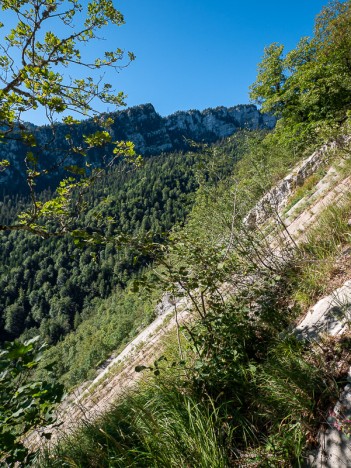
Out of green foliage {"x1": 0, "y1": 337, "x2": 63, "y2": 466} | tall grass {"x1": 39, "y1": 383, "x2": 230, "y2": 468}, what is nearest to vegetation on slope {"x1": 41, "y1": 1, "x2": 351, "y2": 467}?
tall grass {"x1": 39, "y1": 383, "x2": 230, "y2": 468}

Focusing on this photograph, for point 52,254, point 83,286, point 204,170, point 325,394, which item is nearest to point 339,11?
point 204,170

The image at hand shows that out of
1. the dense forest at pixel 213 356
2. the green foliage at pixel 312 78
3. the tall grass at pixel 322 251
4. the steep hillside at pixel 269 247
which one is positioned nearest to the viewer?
the dense forest at pixel 213 356

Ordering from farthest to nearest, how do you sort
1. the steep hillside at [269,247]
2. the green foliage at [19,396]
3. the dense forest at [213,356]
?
the steep hillside at [269,247] < the dense forest at [213,356] < the green foliage at [19,396]

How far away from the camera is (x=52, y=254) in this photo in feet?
457

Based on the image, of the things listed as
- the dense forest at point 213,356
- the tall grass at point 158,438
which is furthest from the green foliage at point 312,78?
the tall grass at point 158,438

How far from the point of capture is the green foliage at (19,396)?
5.98ft

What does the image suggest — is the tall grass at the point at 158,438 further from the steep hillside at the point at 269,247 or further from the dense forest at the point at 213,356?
the steep hillside at the point at 269,247

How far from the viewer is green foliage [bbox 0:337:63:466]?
1824 millimetres

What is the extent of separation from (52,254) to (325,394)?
6005 inches

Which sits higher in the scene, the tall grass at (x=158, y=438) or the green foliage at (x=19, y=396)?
the green foliage at (x=19, y=396)

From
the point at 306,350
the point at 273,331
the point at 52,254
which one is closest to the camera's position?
the point at 306,350

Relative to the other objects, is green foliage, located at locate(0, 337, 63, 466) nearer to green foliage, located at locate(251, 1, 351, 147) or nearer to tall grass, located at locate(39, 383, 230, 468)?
tall grass, located at locate(39, 383, 230, 468)

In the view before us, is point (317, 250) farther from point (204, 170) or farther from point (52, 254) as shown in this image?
point (52, 254)

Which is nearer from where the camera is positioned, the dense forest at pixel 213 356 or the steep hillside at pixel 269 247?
the dense forest at pixel 213 356
